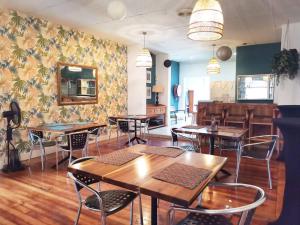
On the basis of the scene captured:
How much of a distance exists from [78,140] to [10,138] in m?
1.23

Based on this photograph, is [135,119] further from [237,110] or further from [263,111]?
[263,111]

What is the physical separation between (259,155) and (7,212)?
10.4ft

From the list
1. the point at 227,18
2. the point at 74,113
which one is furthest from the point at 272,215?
the point at 74,113

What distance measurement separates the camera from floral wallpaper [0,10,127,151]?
13.1 feet

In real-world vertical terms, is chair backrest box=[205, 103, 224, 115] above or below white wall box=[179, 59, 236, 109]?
below

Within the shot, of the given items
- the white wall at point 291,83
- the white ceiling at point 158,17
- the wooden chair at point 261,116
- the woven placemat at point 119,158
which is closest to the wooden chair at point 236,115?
the wooden chair at point 261,116

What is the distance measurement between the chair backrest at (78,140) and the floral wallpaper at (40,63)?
1.40 metres

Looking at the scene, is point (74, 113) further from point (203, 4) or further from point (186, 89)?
point (186, 89)

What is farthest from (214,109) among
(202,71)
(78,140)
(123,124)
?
(202,71)

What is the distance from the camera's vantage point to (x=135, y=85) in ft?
23.0

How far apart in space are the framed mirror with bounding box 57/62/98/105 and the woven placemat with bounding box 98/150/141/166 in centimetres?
336

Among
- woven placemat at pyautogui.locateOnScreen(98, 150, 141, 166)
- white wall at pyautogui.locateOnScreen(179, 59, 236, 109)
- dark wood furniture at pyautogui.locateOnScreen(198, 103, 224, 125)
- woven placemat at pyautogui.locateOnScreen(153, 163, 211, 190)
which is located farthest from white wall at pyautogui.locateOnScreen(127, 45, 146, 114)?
woven placemat at pyautogui.locateOnScreen(153, 163, 211, 190)

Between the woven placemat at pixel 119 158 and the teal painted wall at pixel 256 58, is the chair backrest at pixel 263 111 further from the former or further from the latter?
the woven placemat at pixel 119 158

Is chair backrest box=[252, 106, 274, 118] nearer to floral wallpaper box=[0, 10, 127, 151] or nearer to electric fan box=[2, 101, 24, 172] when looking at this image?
floral wallpaper box=[0, 10, 127, 151]
